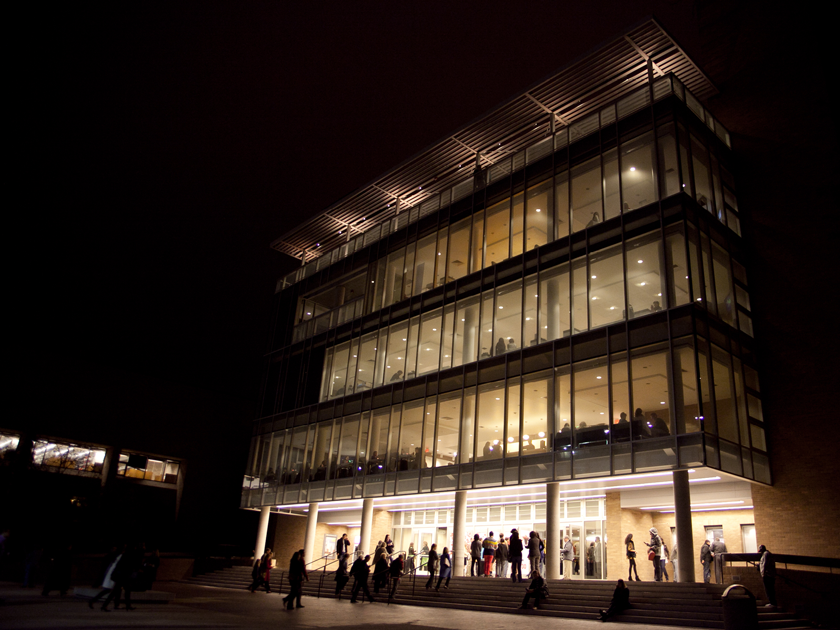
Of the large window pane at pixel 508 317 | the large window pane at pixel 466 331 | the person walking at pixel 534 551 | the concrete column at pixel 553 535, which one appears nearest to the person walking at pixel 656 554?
the concrete column at pixel 553 535

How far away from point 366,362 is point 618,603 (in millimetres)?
19075

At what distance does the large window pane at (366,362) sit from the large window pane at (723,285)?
16237mm

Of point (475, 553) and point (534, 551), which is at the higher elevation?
point (534, 551)

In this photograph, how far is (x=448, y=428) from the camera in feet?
87.0

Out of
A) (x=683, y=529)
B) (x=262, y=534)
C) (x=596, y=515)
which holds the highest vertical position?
(x=596, y=515)

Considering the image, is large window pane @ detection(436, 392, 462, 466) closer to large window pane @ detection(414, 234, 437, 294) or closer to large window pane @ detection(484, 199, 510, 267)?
large window pane @ detection(414, 234, 437, 294)

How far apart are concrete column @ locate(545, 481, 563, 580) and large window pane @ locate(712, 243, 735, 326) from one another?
7990mm

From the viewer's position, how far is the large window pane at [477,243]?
2762 cm

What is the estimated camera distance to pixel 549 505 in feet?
70.1

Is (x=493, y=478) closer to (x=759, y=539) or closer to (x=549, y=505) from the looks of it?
(x=549, y=505)

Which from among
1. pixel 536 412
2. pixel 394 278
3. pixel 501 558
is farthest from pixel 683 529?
pixel 394 278

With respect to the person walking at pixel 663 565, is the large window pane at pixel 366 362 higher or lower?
higher

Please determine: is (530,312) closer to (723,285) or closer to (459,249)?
(459,249)

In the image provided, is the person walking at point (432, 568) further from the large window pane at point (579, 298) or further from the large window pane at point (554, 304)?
the large window pane at point (579, 298)
